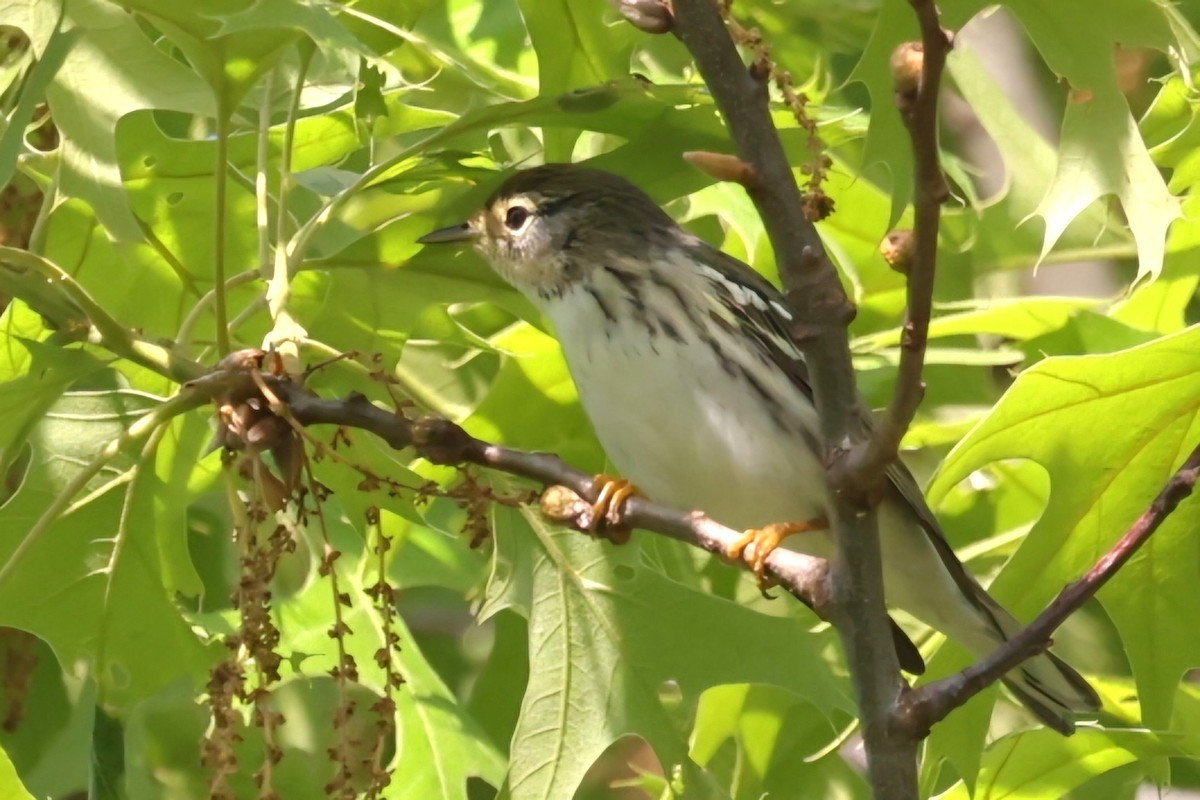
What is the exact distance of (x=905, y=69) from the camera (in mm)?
1036

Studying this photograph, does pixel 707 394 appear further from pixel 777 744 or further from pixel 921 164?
pixel 921 164

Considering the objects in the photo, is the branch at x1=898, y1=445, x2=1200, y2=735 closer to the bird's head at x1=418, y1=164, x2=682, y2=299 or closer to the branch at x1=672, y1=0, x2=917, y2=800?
the branch at x1=672, y1=0, x2=917, y2=800

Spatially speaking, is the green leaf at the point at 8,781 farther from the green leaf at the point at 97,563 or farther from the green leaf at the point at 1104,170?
the green leaf at the point at 1104,170

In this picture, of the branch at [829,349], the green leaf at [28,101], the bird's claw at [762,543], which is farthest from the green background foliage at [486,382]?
the branch at [829,349]

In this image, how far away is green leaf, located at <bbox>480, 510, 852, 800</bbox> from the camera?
2.01 metres

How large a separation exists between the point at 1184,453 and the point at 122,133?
5.03 ft

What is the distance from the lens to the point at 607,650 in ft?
6.81

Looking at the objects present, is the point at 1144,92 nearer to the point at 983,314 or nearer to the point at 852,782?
the point at 983,314

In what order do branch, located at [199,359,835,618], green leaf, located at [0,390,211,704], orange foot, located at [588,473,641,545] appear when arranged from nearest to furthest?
branch, located at [199,359,835,618]
orange foot, located at [588,473,641,545]
green leaf, located at [0,390,211,704]

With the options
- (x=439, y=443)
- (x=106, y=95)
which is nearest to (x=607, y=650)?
(x=439, y=443)

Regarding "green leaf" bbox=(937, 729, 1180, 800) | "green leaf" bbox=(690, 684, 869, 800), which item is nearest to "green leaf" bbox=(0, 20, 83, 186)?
"green leaf" bbox=(690, 684, 869, 800)

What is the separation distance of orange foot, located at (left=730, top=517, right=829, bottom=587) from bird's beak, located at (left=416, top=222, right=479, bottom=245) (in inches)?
22.5

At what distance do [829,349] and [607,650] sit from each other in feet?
2.99

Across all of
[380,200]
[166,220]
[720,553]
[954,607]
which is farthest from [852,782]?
[166,220]
